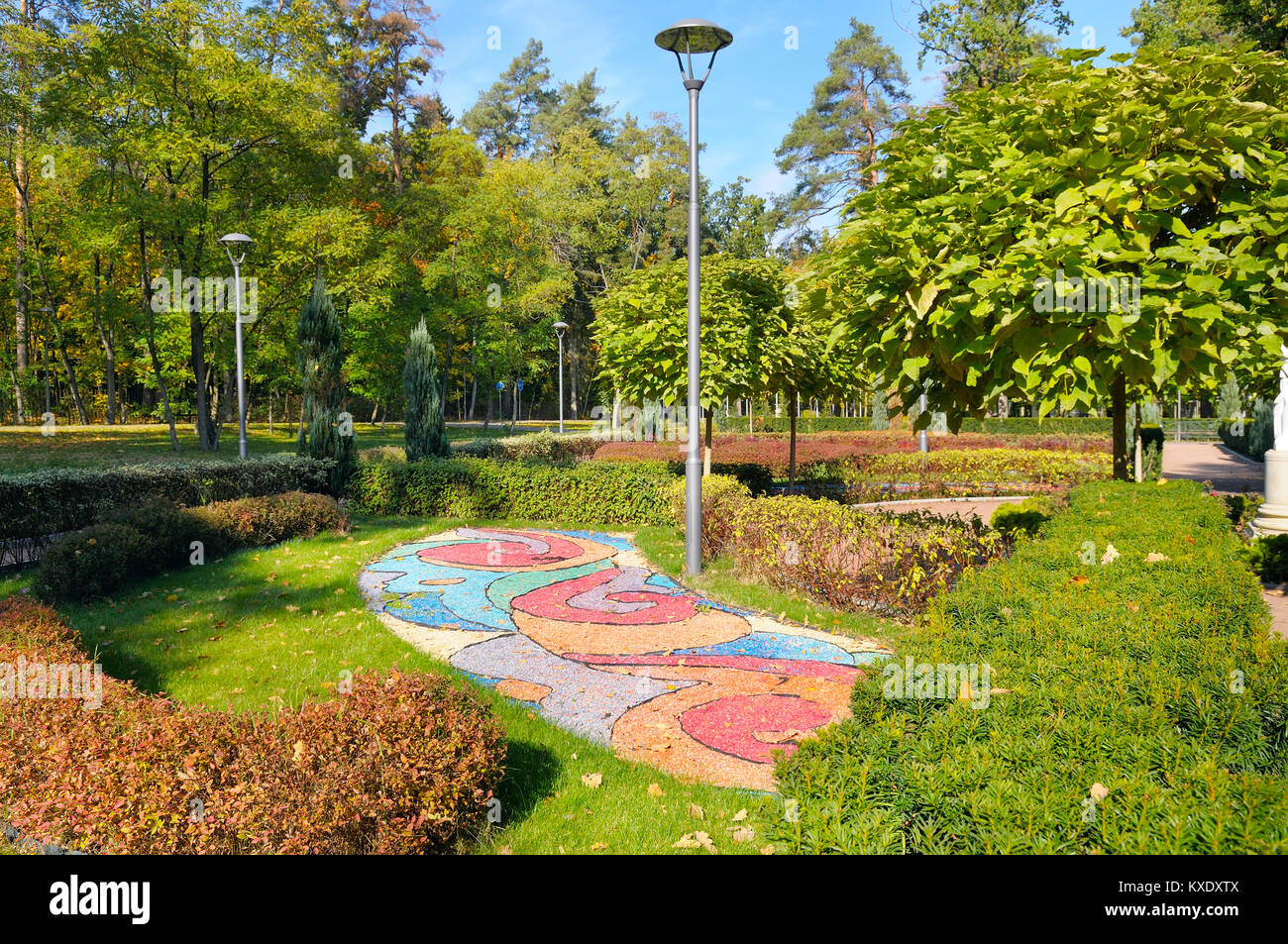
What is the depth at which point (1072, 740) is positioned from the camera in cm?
252

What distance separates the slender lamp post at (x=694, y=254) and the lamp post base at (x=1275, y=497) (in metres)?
8.01

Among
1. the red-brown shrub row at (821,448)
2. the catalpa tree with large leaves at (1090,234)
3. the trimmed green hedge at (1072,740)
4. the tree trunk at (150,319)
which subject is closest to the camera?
the trimmed green hedge at (1072,740)

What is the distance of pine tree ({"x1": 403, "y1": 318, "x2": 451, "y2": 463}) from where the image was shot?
61.1 ft

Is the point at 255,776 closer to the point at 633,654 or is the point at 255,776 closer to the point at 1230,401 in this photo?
the point at 633,654

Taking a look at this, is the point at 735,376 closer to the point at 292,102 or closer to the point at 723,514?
the point at 723,514

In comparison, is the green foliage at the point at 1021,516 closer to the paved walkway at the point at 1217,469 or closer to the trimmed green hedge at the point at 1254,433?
the paved walkway at the point at 1217,469

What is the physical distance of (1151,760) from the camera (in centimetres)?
241

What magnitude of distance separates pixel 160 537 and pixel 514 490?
22.3ft

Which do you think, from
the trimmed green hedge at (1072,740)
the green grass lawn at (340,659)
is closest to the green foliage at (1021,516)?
the green grass lawn at (340,659)

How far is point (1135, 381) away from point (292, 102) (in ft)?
85.2

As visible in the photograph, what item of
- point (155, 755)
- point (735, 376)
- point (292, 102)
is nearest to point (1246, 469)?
point (735, 376)

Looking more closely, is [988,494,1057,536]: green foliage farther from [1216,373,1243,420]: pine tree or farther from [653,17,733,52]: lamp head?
[1216,373,1243,420]: pine tree

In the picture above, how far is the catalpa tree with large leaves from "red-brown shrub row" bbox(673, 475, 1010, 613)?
79.3 inches

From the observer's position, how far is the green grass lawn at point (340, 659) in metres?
3.92
